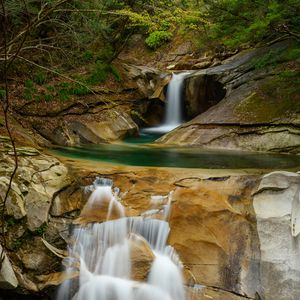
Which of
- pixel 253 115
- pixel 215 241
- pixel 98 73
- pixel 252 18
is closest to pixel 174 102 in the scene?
pixel 98 73

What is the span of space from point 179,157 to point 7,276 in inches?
224

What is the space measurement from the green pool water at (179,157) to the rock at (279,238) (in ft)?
6.97

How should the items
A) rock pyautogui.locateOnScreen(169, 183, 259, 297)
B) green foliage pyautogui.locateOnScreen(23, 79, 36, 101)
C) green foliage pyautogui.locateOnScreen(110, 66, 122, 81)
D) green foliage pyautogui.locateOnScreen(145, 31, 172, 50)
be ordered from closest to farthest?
rock pyautogui.locateOnScreen(169, 183, 259, 297)
green foliage pyautogui.locateOnScreen(23, 79, 36, 101)
green foliage pyautogui.locateOnScreen(110, 66, 122, 81)
green foliage pyautogui.locateOnScreen(145, 31, 172, 50)

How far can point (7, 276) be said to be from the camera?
544cm

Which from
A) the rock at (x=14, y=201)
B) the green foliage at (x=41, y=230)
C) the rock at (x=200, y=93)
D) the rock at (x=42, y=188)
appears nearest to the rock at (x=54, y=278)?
the green foliage at (x=41, y=230)

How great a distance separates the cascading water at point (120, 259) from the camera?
5.98 meters

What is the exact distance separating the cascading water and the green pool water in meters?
2.43

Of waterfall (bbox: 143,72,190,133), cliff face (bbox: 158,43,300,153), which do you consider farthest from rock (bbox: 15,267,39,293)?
waterfall (bbox: 143,72,190,133)

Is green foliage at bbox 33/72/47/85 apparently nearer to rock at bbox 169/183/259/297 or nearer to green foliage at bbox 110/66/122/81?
green foliage at bbox 110/66/122/81

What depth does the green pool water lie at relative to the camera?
9.04 meters

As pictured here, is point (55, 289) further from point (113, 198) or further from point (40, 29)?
point (40, 29)

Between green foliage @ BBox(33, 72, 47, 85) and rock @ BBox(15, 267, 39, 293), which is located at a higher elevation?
green foliage @ BBox(33, 72, 47, 85)

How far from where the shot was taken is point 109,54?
1585 centimetres

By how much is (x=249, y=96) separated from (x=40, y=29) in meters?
7.47
